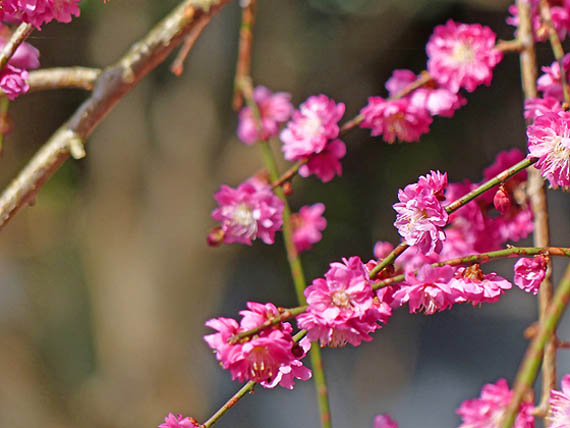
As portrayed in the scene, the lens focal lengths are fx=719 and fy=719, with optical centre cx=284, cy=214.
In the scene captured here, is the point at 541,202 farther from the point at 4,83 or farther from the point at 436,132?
the point at 436,132

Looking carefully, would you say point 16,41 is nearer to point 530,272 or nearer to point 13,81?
point 13,81

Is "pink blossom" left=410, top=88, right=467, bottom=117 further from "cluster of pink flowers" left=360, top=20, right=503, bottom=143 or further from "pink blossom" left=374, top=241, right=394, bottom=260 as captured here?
"pink blossom" left=374, top=241, right=394, bottom=260

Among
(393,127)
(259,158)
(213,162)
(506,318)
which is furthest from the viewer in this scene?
(506,318)

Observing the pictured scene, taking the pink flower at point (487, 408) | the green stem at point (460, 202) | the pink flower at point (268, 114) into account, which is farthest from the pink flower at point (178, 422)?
the pink flower at point (268, 114)

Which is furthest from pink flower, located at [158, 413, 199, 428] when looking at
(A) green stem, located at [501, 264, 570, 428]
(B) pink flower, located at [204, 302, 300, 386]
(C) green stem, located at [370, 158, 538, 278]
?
(A) green stem, located at [501, 264, 570, 428]

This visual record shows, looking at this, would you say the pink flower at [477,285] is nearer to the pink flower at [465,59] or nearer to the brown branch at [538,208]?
A: the brown branch at [538,208]

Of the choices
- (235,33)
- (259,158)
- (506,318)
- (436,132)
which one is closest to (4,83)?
(259,158)
